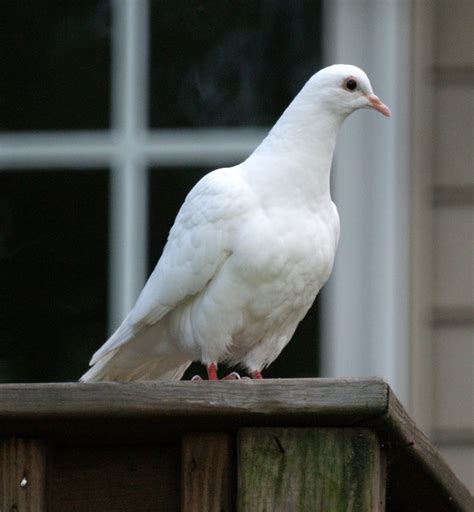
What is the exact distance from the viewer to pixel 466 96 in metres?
4.89

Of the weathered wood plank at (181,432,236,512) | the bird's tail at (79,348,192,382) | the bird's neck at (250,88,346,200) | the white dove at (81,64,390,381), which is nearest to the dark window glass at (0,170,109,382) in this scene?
the bird's tail at (79,348,192,382)

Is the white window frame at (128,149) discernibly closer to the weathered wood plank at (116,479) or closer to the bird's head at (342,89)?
the bird's head at (342,89)

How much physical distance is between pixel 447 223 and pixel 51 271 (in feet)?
4.01

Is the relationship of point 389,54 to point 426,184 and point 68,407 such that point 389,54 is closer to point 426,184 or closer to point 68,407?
point 426,184

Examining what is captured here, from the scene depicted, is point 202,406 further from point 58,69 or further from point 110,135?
point 58,69

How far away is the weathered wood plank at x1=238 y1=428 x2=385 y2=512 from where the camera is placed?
2.43m

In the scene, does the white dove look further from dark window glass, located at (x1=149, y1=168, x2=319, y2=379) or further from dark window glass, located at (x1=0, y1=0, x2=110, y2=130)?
dark window glass, located at (x1=0, y1=0, x2=110, y2=130)

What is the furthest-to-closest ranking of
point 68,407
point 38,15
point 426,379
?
point 38,15 → point 426,379 → point 68,407

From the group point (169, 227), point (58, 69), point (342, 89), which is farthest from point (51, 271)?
point (342, 89)

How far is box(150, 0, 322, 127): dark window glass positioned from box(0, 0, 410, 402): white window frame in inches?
1.8

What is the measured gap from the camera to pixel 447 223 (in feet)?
15.9

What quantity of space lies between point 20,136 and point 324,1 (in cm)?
102

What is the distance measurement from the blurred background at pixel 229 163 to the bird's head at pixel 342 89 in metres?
1.00

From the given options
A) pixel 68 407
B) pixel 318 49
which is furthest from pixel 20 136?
pixel 68 407
